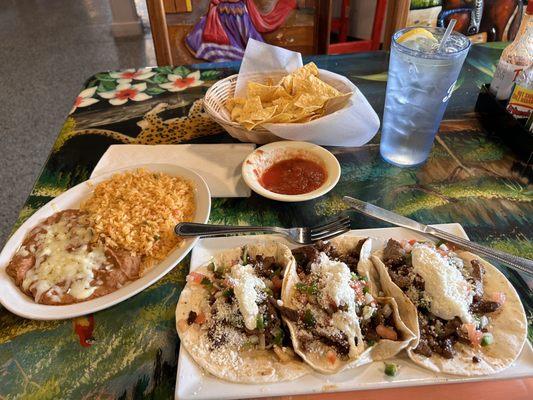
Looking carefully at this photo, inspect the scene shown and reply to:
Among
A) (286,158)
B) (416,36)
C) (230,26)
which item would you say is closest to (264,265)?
(286,158)

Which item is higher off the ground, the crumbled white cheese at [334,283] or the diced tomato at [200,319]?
the crumbled white cheese at [334,283]

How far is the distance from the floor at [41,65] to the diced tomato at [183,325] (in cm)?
245

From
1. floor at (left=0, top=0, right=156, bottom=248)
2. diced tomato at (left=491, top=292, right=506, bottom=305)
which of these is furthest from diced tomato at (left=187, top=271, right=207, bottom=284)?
floor at (left=0, top=0, right=156, bottom=248)

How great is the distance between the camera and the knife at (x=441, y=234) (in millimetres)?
1202

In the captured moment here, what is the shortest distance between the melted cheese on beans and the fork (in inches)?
10.7

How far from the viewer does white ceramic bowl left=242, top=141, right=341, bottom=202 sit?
1394 mm

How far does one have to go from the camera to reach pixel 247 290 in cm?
106

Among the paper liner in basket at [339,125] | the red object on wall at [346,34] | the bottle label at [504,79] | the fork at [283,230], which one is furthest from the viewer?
the red object on wall at [346,34]

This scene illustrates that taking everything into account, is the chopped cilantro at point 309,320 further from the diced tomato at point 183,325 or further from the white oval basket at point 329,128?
the white oval basket at point 329,128

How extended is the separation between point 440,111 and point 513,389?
38.5 inches

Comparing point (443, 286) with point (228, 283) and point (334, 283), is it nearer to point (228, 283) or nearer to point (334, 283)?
point (334, 283)

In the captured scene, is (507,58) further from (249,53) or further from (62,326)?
(62,326)

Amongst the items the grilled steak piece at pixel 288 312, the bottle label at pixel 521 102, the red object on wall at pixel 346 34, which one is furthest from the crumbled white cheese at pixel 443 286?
the red object on wall at pixel 346 34

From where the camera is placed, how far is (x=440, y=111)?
1.53m
